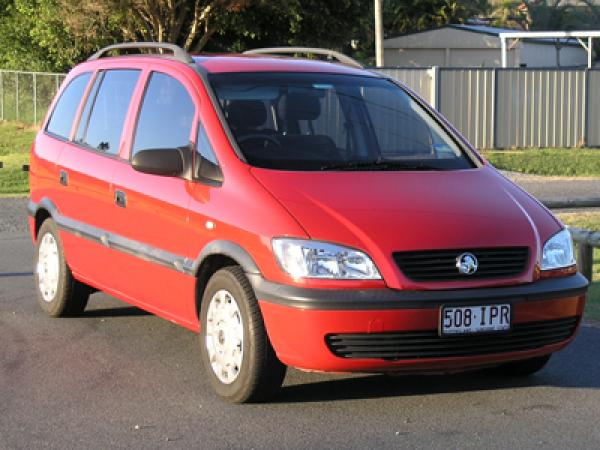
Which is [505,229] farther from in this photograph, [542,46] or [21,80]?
[542,46]

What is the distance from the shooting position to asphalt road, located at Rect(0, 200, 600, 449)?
18.1 ft

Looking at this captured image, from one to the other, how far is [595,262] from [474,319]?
19.6 feet

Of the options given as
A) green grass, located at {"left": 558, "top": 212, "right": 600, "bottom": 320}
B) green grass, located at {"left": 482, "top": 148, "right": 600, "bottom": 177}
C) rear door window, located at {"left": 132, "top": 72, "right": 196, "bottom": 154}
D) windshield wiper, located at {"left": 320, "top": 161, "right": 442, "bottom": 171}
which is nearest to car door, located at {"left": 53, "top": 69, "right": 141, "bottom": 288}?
rear door window, located at {"left": 132, "top": 72, "right": 196, "bottom": 154}

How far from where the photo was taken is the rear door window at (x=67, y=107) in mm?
8578

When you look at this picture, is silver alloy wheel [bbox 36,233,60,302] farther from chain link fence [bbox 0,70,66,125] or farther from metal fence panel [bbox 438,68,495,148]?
chain link fence [bbox 0,70,66,125]

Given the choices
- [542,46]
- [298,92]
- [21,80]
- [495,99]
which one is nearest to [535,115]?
[495,99]

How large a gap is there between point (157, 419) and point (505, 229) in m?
1.96

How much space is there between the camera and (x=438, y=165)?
6.80 metres

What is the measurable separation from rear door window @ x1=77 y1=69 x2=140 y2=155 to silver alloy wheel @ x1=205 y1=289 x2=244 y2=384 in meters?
1.72

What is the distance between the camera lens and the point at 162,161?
21.6 ft

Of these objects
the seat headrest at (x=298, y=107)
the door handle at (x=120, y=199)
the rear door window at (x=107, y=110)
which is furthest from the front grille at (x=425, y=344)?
the rear door window at (x=107, y=110)

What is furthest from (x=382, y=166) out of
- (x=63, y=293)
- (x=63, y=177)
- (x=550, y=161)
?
(x=550, y=161)

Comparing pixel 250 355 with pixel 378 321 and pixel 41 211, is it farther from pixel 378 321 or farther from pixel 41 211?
pixel 41 211

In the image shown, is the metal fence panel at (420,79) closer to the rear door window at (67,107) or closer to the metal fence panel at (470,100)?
the metal fence panel at (470,100)
